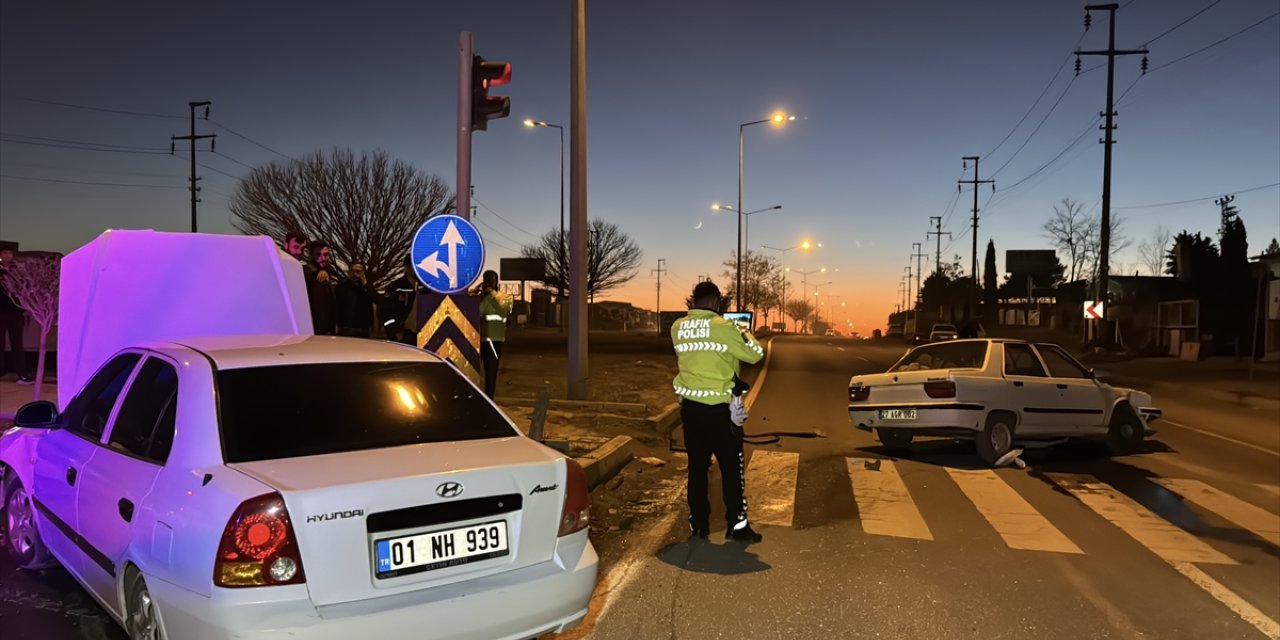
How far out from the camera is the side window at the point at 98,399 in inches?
152

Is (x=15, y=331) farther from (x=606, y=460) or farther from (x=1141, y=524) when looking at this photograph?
Result: (x=1141, y=524)

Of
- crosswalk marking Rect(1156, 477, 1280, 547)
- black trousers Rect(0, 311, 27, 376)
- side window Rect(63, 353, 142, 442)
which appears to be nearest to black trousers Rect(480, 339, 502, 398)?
side window Rect(63, 353, 142, 442)

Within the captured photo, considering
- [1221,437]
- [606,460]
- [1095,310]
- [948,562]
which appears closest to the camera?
[948,562]

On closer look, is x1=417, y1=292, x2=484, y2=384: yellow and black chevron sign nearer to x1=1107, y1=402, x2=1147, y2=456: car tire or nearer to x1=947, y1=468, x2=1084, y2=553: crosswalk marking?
x1=947, y1=468, x2=1084, y2=553: crosswalk marking

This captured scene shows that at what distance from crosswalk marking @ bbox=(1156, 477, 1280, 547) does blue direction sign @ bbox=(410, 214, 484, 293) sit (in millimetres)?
7108

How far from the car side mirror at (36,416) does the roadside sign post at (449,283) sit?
3.24 metres

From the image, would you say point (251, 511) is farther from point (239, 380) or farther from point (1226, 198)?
point (1226, 198)

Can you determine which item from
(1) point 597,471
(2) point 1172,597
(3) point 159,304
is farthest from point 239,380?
(2) point 1172,597

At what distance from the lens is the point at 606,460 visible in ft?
26.1

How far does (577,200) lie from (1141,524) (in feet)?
26.8

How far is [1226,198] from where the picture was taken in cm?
6378

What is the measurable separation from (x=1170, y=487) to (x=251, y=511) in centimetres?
859

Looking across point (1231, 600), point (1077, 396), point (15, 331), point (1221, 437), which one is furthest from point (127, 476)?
point (1221, 437)

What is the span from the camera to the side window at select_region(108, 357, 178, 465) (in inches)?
126
